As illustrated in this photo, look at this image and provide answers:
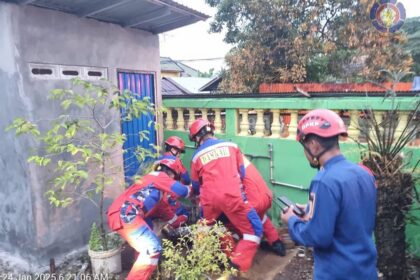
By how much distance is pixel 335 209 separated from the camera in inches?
76.5

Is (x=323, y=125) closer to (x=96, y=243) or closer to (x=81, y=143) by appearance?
(x=96, y=243)

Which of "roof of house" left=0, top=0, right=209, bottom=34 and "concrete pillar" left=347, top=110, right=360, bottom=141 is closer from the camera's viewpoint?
"concrete pillar" left=347, top=110, right=360, bottom=141

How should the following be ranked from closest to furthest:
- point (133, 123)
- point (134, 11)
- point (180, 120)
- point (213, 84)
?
point (134, 11)
point (133, 123)
point (180, 120)
point (213, 84)

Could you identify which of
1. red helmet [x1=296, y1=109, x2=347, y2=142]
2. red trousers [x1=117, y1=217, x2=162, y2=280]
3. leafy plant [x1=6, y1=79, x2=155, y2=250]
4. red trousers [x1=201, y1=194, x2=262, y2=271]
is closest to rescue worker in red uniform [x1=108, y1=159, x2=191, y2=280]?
red trousers [x1=117, y1=217, x2=162, y2=280]

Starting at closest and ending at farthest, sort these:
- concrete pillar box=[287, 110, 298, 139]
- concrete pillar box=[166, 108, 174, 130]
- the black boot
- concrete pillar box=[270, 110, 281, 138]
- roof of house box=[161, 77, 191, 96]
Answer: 1. the black boot
2. concrete pillar box=[287, 110, 298, 139]
3. concrete pillar box=[270, 110, 281, 138]
4. concrete pillar box=[166, 108, 174, 130]
5. roof of house box=[161, 77, 191, 96]

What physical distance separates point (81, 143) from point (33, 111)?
75 cm

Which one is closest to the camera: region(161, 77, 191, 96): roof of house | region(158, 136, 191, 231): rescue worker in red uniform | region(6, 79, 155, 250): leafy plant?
region(6, 79, 155, 250): leafy plant

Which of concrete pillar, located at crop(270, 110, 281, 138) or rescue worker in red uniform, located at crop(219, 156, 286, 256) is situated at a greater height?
concrete pillar, located at crop(270, 110, 281, 138)

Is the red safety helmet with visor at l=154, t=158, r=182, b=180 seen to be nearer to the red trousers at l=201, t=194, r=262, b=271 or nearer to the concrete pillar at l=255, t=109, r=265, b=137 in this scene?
the red trousers at l=201, t=194, r=262, b=271

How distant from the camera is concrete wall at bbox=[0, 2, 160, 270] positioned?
3.73 m

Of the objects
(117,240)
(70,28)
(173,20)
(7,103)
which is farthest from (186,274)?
(173,20)

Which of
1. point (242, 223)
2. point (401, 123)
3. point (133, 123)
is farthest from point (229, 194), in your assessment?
point (133, 123)

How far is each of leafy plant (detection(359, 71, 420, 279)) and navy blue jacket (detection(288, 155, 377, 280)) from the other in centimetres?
107

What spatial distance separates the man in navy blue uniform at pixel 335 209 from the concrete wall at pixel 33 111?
317 cm
